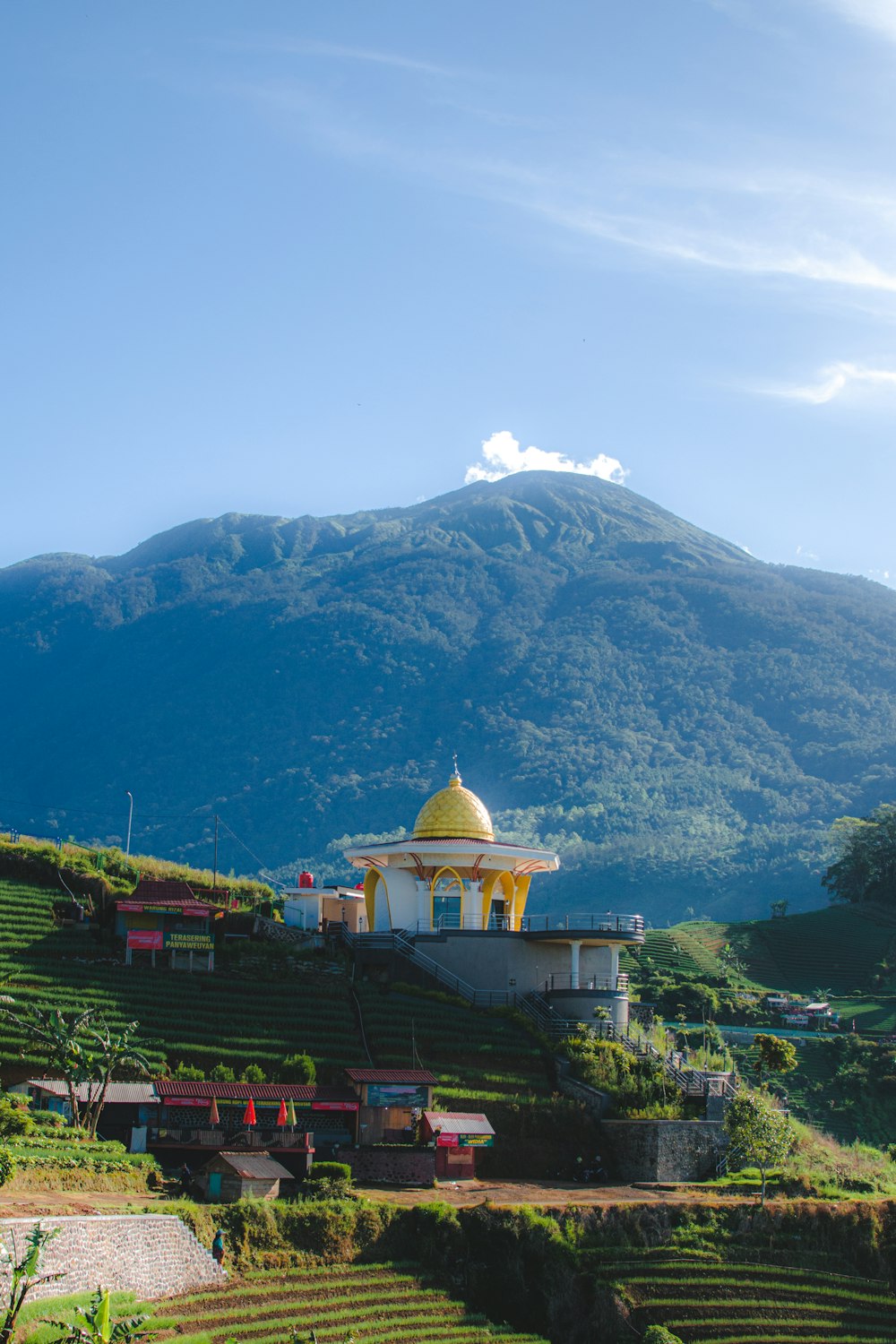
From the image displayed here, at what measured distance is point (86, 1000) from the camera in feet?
143

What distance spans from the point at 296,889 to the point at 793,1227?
2739cm

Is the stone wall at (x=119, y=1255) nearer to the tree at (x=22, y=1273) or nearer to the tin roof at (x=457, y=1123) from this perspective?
the tree at (x=22, y=1273)

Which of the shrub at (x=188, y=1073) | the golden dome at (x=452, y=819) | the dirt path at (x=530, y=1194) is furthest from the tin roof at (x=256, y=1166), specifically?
the golden dome at (x=452, y=819)

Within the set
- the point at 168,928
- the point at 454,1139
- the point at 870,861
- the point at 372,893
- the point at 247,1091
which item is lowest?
the point at 454,1139

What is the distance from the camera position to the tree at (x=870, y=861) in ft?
297

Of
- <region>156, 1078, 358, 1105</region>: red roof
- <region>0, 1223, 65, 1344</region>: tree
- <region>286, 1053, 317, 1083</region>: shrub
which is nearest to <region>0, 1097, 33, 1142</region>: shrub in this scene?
<region>156, 1078, 358, 1105</region>: red roof

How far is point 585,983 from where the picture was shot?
5084cm

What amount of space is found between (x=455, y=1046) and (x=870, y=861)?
52.2 meters

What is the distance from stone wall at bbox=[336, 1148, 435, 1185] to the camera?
37.3 meters

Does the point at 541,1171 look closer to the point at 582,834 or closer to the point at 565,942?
the point at 565,942

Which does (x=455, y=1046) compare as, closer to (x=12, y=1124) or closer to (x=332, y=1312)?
(x=332, y=1312)

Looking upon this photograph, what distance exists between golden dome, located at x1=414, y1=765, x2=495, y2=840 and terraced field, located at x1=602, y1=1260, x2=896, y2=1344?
22.8 meters

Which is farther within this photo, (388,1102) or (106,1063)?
(388,1102)

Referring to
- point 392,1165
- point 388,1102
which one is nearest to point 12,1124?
point 392,1165
